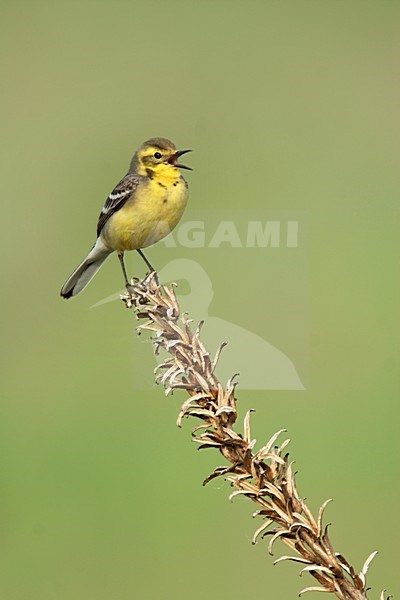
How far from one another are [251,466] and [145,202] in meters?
0.55

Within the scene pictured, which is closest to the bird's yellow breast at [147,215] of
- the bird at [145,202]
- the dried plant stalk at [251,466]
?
the bird at [145,202]

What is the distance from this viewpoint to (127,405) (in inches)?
97.1

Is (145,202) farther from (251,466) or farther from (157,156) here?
(251,466)

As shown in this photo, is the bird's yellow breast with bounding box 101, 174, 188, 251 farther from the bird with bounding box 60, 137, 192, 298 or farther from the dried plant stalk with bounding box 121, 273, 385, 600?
the dried plant stalk with bounding box 121, 273, 385, 600

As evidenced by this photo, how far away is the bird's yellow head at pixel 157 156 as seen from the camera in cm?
96

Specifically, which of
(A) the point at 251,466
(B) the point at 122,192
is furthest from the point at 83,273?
(A) the point at 251,466

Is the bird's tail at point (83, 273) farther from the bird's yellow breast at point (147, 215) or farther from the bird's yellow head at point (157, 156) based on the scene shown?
the bird's yellow head at point (157, 156)

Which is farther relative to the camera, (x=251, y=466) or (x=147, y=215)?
(x=147, y=215)

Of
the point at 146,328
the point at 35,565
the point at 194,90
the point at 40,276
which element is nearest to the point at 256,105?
the point at 194,90

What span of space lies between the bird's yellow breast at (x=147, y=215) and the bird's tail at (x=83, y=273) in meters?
0.04

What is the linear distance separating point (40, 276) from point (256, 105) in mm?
1011

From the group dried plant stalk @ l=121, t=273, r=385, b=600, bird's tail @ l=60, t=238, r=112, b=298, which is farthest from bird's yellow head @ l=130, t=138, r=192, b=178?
dried plant stalk @ l=121, t=273, r=385, b=600

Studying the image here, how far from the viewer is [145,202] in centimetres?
102

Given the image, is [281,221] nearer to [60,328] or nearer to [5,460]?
[60,328]
